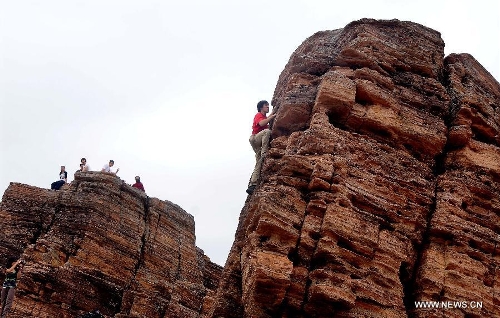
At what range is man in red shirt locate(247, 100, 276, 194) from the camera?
2423 centimetres

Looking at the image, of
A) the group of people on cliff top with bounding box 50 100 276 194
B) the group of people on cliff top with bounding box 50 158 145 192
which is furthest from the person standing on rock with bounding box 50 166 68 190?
the group of people on cliff top with bounding box 50 100 276 194

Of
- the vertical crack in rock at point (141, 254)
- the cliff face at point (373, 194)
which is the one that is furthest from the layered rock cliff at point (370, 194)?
the vertical crack in rock at point (141, 254)

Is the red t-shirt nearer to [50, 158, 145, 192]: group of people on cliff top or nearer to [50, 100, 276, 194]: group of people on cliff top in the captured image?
[50, 100, 276, 194]: group of people on cliff top

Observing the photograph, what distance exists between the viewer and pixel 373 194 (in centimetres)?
2094

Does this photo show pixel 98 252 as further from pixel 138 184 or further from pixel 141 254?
pixel 138 184

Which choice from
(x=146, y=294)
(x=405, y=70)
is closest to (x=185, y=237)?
(x=146, y=294)

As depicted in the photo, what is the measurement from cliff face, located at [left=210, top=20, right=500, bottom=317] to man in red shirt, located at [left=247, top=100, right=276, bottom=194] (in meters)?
0.70

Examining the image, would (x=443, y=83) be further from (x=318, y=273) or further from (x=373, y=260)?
(x=318, y=273)

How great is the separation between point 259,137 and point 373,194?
636 centimetres

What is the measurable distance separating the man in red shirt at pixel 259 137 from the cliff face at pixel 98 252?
13.1m

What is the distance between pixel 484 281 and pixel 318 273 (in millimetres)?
6427

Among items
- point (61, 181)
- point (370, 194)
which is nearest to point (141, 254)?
point (61, 181)

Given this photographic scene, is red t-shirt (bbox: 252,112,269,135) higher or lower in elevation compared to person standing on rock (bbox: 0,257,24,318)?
higher

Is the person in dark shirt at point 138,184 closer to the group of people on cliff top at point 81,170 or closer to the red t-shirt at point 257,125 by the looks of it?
the group of people on cliff top at point 81,170
